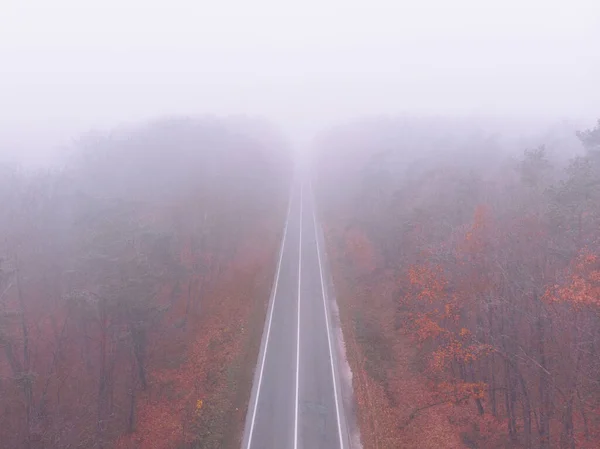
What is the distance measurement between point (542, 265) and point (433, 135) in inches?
2510

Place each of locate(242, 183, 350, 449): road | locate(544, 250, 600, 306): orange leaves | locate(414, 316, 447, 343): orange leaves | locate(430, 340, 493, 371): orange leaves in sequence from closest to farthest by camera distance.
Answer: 1. locate(544, 250, 600, 306): orange leaves
2. locate(242, 183, 350, 449): road
3. locate(430, 340, 493, 371): orange leaves
4. locate(414, 316, 447, 343): orange leaves

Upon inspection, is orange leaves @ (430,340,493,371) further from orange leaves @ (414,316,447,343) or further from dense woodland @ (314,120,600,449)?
orange leaves @ (414,316,447,343)

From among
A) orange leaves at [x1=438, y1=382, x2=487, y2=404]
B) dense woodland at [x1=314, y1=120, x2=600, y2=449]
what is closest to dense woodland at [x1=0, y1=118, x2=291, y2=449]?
dense woodland at [x1=314, y1=120, x2=600, y2=449]

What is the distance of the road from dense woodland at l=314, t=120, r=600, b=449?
1488 mm

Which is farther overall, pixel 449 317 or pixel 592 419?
pixel 449 317

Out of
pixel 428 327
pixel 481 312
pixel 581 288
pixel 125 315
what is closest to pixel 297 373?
pixel 428 327

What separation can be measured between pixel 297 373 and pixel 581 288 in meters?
14.4

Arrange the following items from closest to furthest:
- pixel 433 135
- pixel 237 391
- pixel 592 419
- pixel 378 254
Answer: pixel 592 419 < pixel 237 391 < pixel 378 254 < pixel 433 135

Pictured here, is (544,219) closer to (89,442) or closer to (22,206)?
(89,442)

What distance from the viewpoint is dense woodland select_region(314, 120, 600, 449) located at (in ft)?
49.4

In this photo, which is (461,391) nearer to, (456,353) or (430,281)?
(456,353)

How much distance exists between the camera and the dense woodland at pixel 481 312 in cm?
1507

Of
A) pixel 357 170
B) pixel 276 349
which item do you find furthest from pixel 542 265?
pixel 357 170

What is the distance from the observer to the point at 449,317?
21.1 metres
